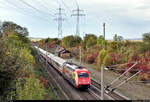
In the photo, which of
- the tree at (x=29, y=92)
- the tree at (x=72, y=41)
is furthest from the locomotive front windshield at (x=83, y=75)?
the tree at (x=72, y=41)

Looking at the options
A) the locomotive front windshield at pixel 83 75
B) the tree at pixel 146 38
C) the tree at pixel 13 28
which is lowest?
the locomotive front windshield at pixel 83 75

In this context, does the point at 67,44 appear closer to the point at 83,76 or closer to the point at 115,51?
the point at 115,51

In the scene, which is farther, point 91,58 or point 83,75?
point 91,58

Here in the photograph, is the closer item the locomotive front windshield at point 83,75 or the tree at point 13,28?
the locomotive front windshield at point 83,75

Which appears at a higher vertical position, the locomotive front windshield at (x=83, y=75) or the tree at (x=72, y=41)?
the tree at (x=72, y=41)

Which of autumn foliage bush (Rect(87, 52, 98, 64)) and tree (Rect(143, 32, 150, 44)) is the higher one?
tree (Rect(143, 32, 150, 44))

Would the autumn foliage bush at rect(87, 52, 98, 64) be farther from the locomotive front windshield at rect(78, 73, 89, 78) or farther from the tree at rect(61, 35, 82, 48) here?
the tree at rect(61, 35, 82, 48)

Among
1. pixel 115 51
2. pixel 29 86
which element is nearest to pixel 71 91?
pixel 29 86

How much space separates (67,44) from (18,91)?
68.2 meters

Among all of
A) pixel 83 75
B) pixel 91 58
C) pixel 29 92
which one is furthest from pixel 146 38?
pixel 29 92

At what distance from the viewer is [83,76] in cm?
2114

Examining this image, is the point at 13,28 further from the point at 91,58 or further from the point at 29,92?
the point at 29,92

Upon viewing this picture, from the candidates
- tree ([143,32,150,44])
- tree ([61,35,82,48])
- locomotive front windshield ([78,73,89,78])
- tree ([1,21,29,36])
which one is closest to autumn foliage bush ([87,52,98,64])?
tree ([143,32,150,44])

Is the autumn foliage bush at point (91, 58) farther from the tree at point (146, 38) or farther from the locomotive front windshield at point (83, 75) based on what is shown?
the locomotive front windshield at point (83, 75)
